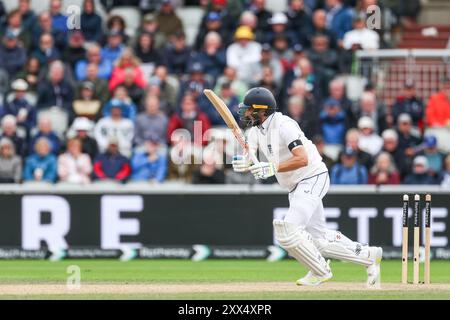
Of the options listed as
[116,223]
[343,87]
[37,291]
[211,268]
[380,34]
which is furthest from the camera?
[380,34]

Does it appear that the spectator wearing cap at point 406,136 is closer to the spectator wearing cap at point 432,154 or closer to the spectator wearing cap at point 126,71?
the spectator wearing cap at point 432,154

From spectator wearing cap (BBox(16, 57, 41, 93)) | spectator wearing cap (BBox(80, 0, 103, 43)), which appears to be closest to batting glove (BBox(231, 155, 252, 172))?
spectator wearing cap (BBox(16, 57, 41, 93))

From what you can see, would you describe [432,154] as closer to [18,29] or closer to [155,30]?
[155,30]

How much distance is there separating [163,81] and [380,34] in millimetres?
3986

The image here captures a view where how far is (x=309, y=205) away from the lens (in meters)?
12.6

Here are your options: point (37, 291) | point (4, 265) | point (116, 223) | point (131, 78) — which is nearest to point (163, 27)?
point (131, 78)

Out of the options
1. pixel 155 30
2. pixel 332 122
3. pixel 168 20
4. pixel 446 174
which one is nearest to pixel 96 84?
pixel 155 30

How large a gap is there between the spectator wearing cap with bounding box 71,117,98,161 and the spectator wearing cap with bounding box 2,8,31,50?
283 cm

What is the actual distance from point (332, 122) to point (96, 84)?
4.00m

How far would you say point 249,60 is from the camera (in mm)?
21047

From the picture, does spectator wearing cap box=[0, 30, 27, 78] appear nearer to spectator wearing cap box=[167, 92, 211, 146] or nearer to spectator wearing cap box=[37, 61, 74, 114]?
spectator wearing cap box=[37, 61, 74, 114]

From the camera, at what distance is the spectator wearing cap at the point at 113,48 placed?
2148 centimetres

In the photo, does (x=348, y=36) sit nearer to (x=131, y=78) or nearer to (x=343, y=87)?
(x=343, y=87)

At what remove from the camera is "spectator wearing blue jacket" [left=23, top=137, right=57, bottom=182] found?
1902cm
